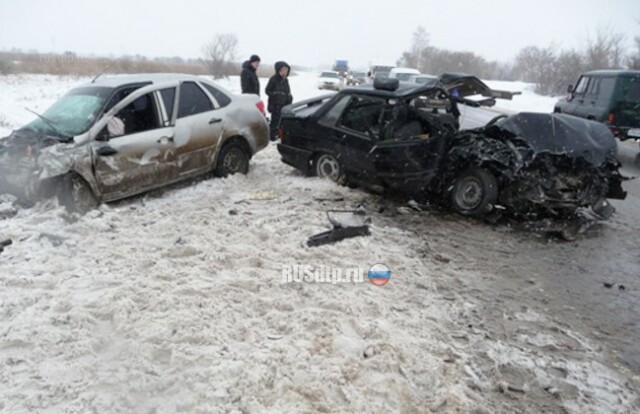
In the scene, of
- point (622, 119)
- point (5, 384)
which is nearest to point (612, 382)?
point (5, 384)

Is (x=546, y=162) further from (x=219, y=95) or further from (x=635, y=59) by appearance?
(x=635, y=59)

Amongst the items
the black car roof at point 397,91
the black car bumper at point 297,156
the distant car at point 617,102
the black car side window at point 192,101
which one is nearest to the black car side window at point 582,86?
the distant car at point 617,102

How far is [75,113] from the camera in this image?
18.0 ft

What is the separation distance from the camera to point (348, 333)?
3.18m

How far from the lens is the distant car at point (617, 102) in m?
11.0

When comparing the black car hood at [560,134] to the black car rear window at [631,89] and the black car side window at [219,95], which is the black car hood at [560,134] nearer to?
the black car side window at [219,95]

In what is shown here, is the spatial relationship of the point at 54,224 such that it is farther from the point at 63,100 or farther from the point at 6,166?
the point at 63,100

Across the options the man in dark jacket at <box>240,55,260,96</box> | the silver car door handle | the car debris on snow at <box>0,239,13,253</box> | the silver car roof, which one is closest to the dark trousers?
the man in dark jacket at <box>240,55,260,96</box>

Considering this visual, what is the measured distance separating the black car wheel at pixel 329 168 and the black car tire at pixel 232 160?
121 centimetres

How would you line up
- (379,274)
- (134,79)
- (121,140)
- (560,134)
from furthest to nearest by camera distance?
(134,79) < (560,134) < (121,140) < (379,274)

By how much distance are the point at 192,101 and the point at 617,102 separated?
10.8m

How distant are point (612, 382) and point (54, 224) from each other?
5315 millimetres

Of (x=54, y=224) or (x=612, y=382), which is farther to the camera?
(x=54, y=224)

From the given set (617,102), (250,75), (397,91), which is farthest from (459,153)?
(617,102)
